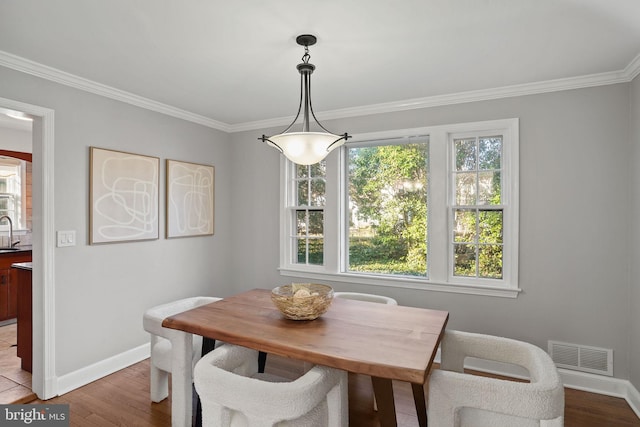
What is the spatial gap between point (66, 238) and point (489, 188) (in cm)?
342

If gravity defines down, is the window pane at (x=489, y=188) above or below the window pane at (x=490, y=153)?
below

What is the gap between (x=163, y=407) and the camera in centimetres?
246

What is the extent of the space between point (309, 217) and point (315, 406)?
245 centimetres

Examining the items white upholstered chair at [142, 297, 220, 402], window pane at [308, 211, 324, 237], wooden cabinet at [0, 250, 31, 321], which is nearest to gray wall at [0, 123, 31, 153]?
wooden cabinet at [0, 250, 31, 321]

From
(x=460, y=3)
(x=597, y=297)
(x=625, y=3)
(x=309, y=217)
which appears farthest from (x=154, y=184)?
(x=597, y=297)

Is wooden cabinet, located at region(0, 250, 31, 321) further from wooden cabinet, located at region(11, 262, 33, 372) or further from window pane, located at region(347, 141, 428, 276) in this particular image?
window pane, located at region(347, 141, 428, 276)

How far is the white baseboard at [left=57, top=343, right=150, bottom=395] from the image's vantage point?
265cm

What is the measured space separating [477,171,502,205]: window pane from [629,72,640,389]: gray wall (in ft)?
2.85

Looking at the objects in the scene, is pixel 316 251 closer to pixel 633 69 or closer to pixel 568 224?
pixel 568 224

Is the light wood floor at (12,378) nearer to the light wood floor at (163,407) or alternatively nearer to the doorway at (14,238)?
the doorway at (14,238)

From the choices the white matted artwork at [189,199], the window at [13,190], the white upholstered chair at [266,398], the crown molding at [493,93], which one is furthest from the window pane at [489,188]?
the window at [13,190]

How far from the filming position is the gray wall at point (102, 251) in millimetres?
2619

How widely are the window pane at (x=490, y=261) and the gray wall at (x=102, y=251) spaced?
112 inches

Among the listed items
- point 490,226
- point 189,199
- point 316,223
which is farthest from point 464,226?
point 189,199
